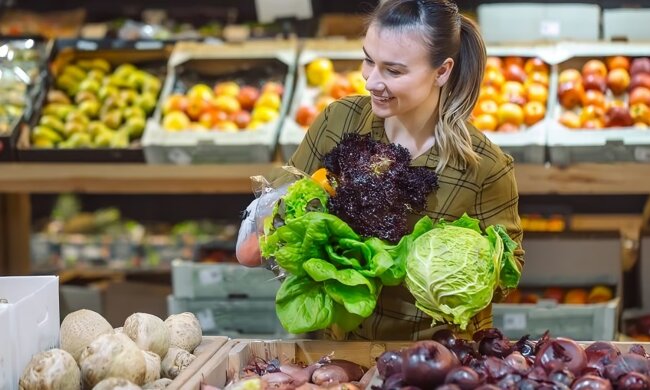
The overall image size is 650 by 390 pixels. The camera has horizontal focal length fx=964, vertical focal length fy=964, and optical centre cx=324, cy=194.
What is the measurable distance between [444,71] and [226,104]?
1.87 meters

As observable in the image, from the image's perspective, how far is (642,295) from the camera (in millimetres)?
4289

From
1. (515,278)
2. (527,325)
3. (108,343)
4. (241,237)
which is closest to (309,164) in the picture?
(241,237)

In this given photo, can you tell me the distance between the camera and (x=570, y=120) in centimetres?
383

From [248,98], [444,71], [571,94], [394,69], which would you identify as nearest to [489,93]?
[571,94]

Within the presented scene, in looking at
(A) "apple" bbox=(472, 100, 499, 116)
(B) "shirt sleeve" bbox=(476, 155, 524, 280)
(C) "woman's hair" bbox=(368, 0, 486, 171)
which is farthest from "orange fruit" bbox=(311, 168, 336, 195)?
(A) "apple" bbox=(472, 100, 499, 116)

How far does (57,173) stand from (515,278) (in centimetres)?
245

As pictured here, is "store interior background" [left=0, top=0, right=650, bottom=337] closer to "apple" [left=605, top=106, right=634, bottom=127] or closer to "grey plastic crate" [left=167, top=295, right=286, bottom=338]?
"grey plastic crate" [left=167, top=295, right=286, bottom=338]

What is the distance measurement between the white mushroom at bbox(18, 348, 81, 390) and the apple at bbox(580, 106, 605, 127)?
2555 mm

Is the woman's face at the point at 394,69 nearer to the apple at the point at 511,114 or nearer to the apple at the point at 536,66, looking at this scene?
the apple at the point at 511,114

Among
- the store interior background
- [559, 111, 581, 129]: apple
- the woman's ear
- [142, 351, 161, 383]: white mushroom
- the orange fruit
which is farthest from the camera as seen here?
the store interior background

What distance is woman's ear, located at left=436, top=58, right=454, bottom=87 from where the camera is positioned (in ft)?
7.93

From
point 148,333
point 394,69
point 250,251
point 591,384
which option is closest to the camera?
point 591,384

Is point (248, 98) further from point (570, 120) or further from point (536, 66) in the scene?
point (570, 120)

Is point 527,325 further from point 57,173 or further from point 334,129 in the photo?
point 57,173
